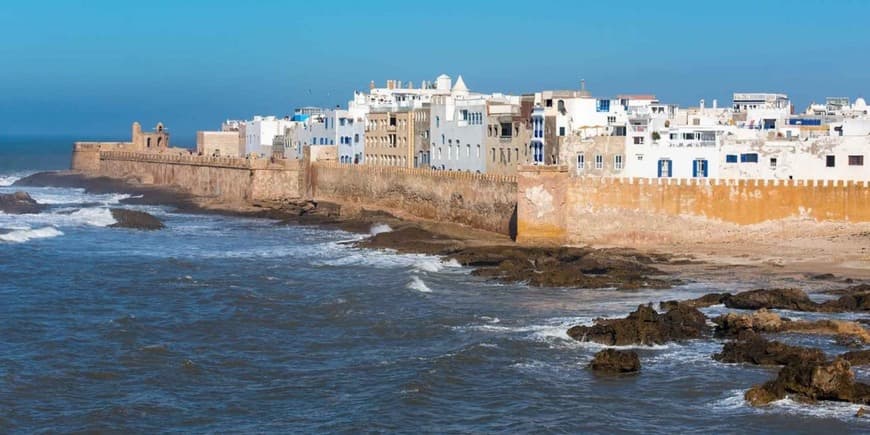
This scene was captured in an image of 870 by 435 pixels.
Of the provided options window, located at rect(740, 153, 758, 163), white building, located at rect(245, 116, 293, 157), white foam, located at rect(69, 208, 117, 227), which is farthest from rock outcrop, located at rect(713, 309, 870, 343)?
white building, located at rect(245, 116, 293, 157)

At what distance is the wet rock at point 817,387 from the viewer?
2158 centimetres

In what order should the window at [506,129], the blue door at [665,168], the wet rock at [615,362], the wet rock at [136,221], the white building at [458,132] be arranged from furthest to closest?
the white building at [458,132]
the wet rock at [136,221]
the window at [506,129]
the blue door at [665,168]
the wet rock at [615,362]

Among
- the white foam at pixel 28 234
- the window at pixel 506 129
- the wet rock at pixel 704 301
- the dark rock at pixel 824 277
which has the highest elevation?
the window at pixel 506 129

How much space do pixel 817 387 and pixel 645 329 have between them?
5.29m

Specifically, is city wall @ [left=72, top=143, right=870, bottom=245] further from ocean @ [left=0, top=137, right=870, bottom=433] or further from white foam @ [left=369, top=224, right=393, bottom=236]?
white foam @ [left=369, top=224, right=393, bottom=236]

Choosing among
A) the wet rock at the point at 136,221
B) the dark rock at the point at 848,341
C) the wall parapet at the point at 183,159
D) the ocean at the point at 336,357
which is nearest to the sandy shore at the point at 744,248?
the ocean at the point at 336,357

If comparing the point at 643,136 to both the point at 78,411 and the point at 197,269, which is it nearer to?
the point at 197,269

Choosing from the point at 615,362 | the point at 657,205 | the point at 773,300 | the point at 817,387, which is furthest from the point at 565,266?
the point at 817,387

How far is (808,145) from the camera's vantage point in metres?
43.9

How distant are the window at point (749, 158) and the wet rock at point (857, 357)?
2049 cm

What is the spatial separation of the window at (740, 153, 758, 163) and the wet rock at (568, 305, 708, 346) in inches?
689

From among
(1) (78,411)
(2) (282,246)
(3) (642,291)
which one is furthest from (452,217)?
(1) (78,411)

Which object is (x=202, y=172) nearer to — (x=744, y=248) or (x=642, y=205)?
(x=642, y=205)

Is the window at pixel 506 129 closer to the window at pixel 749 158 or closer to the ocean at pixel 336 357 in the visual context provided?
the window at pixel 749 158
